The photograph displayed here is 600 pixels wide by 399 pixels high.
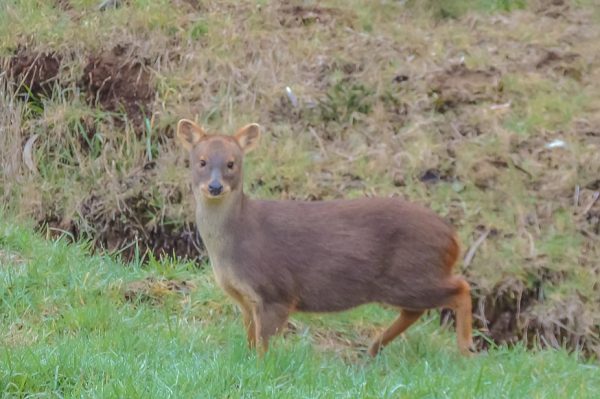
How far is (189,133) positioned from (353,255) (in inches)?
55.5

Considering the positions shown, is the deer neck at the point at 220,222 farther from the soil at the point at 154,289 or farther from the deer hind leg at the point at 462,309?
the deer hind leg at the point at 462,309

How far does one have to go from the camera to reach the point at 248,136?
8398 millimetres

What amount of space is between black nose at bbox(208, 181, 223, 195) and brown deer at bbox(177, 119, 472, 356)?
0.04 meters

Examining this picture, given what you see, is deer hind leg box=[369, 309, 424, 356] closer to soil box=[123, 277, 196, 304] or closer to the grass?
the grass

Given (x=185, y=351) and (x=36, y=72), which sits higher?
(x=36, y=72)

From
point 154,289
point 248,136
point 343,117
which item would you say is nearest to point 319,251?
point 248,136

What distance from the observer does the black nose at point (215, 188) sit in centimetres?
785

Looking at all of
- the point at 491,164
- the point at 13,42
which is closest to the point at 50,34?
the point at 13,42

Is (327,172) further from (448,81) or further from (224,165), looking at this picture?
(224,165)

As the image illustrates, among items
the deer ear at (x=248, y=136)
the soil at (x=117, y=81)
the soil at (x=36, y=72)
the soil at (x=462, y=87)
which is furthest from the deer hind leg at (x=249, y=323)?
the soil at (x=36, y=72)

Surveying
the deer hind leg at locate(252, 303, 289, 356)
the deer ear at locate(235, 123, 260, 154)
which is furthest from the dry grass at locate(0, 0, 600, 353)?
the deer ear at locate(235, 123, 260, 154)

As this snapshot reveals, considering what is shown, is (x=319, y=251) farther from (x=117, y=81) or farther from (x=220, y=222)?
(x=117, y=81)

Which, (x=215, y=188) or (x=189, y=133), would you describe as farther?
(x=189, y=133)

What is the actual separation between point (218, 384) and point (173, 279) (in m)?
2.82
